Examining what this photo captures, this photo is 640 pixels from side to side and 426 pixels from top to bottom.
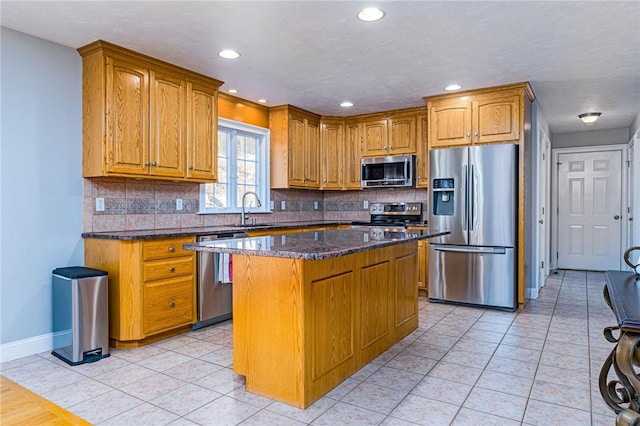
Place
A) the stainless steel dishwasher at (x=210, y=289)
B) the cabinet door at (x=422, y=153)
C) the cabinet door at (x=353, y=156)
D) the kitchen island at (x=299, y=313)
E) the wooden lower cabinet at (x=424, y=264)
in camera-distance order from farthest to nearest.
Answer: the cabinet door at (x=353, y=156), the cabinet door at (x=422, y=153), the wooden lower cabinet at (x=424, y=264), the stainless steel dishwasher at (x=210, y=289), the kitchen island at (x=299, y=313)

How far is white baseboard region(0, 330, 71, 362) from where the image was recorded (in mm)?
2936

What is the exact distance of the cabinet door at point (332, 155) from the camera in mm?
5895

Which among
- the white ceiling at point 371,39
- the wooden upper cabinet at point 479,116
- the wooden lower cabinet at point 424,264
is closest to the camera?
the white ceiling at point 371,39

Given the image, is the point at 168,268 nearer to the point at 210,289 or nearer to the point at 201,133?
the point at 210,289

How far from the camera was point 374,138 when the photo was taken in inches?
223

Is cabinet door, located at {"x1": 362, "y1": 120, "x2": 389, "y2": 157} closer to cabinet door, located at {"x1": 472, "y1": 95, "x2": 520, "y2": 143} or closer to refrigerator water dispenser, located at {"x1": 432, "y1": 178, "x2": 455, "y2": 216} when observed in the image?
refrigerator water dispenser, located at {"x1": 432, "y1": 178, "x2": 455, "y2": 216}

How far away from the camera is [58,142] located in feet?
10.6

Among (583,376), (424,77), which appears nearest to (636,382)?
(583,376)

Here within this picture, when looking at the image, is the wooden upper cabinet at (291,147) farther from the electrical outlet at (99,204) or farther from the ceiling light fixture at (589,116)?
the ceiling light fixture at (589,116)

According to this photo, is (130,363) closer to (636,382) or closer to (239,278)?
(239,278)

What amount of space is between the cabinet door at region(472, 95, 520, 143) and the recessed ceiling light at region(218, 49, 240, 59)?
2606 millimetres

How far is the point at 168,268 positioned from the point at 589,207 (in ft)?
22.4

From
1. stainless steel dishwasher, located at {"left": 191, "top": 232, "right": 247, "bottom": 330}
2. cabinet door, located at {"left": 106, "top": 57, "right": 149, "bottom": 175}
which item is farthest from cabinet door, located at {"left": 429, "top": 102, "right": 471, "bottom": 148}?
cabinet door, located at {"left": 106, "top": 57, "right": 149, "bottom": 175}

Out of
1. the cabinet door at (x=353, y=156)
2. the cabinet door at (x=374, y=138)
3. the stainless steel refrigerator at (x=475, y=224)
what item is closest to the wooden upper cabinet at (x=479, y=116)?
the stainless steel refrigerator at (x=475, y=224)
